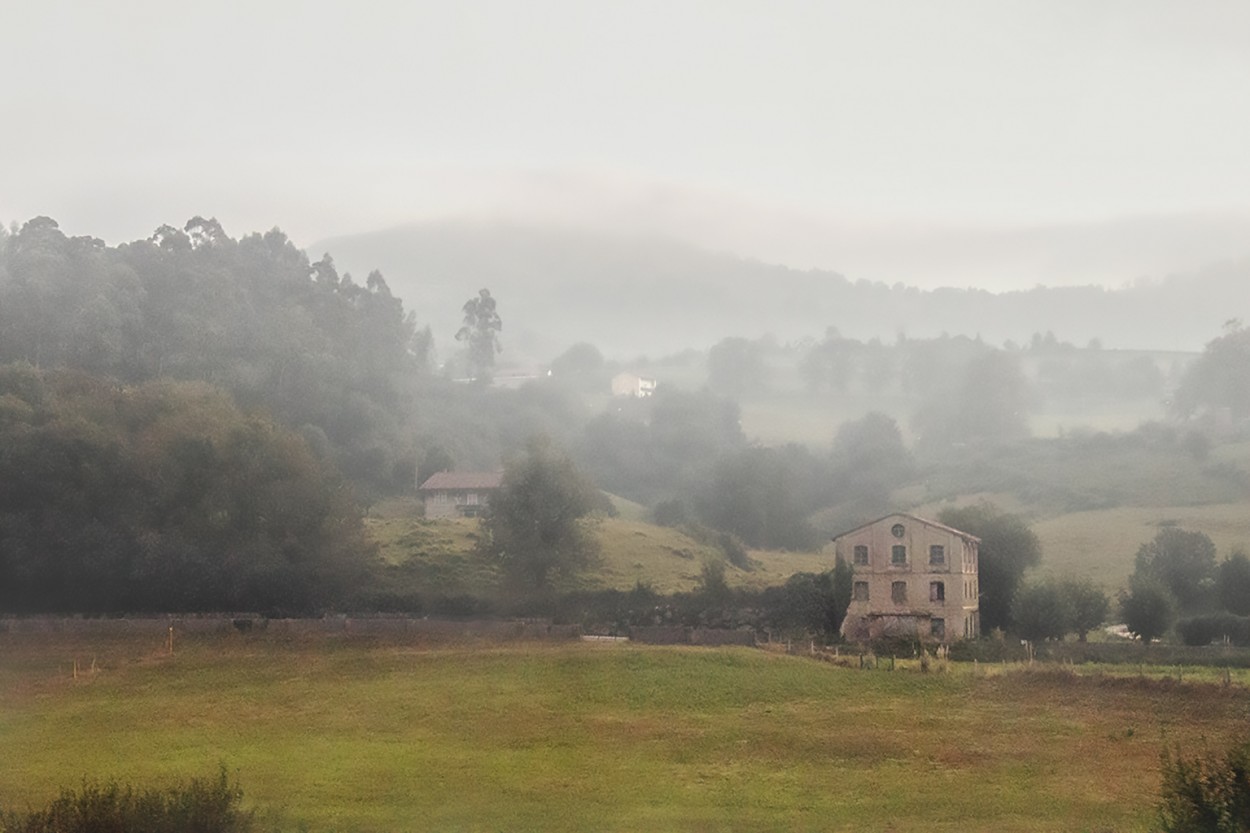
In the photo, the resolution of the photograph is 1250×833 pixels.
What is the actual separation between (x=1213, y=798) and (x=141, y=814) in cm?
2338

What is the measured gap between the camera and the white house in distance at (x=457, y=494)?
109250 millimetres

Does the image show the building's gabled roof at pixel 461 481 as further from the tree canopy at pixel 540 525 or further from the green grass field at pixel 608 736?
the green grass field at pixel 608 736

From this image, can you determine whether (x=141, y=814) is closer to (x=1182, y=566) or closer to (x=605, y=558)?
(x=605, y=558)

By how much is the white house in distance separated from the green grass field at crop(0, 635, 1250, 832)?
43508 mm

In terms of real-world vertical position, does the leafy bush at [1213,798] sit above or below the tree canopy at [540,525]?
below

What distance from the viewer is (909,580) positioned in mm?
76375

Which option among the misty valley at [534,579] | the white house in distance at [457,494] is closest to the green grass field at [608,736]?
the misty valley at [534,579]

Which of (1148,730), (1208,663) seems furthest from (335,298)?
(1148,730)

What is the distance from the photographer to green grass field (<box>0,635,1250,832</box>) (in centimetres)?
3559

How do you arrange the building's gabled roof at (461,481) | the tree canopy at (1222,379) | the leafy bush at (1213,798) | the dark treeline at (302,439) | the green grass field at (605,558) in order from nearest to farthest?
the leafy bush at (1213,798), the dark treeline at (302,439), the green grass field at (605,558), the building's gabled roof at (461,481), the tree canopy at (1222,379)

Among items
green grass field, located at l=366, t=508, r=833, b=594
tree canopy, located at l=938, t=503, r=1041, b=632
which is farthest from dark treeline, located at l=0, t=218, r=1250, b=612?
tree canopy, located at l=938, t=503, r=1041, b=632

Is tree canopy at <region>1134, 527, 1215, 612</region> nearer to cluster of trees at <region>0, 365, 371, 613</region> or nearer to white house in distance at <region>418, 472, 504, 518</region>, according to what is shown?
white house in distance at <region>418, 472, 504, 518</region>

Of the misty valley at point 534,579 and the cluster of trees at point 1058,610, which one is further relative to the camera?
the cluster of trees at point 1058,610

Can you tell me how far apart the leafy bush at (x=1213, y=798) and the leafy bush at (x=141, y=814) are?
21190mm
